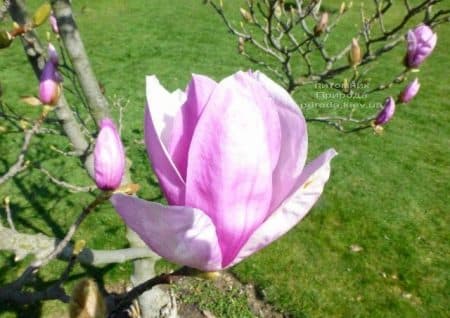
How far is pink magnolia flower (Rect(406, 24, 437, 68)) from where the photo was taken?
2150 millimetres

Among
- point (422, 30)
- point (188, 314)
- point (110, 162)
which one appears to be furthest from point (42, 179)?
point (110, 162)

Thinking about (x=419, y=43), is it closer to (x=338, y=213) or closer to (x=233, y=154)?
(x=233, y=154)

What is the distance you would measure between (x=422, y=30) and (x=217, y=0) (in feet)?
38.1

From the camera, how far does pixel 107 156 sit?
2.93 ft

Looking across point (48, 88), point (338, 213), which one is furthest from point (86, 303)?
point (338, 213)

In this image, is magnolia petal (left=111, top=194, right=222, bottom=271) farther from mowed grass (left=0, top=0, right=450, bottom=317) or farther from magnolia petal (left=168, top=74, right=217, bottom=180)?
mowed grass (left=0, top=0, right=450, bottom=317)

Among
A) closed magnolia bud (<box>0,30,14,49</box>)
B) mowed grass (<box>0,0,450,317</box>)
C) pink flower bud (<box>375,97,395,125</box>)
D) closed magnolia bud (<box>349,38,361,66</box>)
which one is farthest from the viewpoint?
mowed grass (<box>0,0,450,317</box>)

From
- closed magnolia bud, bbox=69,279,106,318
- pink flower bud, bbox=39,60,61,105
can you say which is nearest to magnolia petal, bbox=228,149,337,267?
closed magnolia bud, bbox=69,279,106,318

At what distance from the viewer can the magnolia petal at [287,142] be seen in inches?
33.1

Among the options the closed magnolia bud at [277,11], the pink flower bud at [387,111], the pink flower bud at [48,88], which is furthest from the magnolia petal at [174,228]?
the closed magnolia bud at [277,11]

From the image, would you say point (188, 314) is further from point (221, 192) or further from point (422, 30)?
point (221, 192)

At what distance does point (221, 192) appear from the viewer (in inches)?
31.6

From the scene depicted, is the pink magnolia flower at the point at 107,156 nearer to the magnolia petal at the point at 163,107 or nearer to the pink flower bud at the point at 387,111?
the magnolia petal at the point at 163,107

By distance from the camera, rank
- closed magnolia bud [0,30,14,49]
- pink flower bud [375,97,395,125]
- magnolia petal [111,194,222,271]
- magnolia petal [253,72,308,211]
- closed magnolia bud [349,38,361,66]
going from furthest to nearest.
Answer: pink flower bud [375,97,395,125] < closed magnolia bud [349,38,361,66] < closed magnolia bud [0,30,14,49] < magnolia petal [253,72,308,211] < magnolia petal [111,194,222,271]
